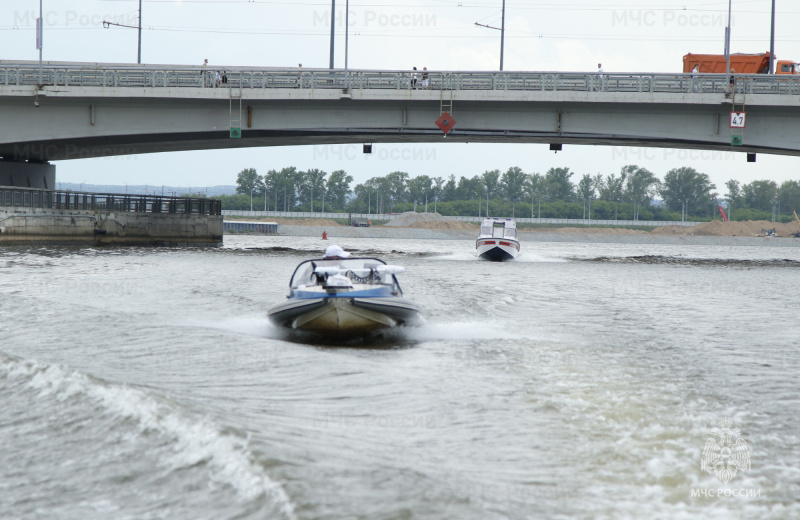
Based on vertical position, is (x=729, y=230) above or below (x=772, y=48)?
below

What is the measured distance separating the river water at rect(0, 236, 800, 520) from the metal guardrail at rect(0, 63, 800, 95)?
22.8 m

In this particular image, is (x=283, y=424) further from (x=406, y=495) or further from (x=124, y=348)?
(x=124, y=348)

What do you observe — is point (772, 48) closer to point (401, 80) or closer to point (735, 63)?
point (735, 63)

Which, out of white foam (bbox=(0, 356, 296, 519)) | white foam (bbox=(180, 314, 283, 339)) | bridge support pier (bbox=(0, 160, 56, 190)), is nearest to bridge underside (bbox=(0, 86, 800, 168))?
bridge support pier (bbox=(0, 160, 56, 190))

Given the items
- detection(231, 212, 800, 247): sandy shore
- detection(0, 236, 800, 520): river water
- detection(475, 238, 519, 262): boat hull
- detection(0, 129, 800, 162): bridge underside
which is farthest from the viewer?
detection(231, 212, 800, 247): sandy shore

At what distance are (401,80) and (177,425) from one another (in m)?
34.0

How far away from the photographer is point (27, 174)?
47.4m

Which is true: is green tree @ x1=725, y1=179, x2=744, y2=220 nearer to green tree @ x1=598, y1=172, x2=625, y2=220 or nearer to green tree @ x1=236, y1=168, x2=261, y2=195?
green tree @ x1=598, y1=172, x2=625, y2=220

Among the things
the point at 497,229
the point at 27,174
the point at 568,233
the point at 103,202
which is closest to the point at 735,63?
the point at 497,229

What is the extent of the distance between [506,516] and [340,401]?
364 centimetres

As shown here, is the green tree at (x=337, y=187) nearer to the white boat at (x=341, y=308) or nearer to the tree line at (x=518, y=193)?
the tree line at (x=518, y=193)

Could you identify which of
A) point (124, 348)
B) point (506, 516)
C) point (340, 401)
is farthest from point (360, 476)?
point (124, 348)

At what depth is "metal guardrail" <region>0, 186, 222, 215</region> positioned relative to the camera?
4012 centimetres

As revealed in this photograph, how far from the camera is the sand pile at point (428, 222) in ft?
370
